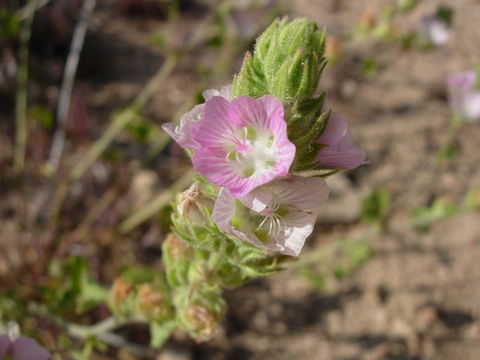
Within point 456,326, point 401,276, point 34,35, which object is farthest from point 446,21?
point 34,35

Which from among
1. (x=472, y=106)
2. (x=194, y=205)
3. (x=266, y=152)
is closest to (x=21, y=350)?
(x=194, y=205)

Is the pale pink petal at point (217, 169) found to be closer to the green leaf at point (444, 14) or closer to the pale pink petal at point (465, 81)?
the pale pink petal at point (465, 81)

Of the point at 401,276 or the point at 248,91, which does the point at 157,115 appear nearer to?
the point at 401,276

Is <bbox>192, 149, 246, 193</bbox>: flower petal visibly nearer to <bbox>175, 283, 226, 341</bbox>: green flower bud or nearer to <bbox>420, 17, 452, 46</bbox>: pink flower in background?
<bbox>175, 283, 226, 341</bbox>: green flower bud

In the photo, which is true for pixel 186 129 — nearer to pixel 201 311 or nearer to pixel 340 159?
pixel 340 159

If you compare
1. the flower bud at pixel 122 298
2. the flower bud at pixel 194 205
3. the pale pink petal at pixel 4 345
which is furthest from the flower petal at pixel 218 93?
the pale pink petal at pixel 4 345

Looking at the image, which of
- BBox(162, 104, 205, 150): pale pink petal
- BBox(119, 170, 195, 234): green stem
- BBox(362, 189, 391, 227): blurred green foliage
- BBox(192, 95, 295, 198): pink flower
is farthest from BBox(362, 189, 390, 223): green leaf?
BBox(162, 104, 205, 150): pale pink petal
